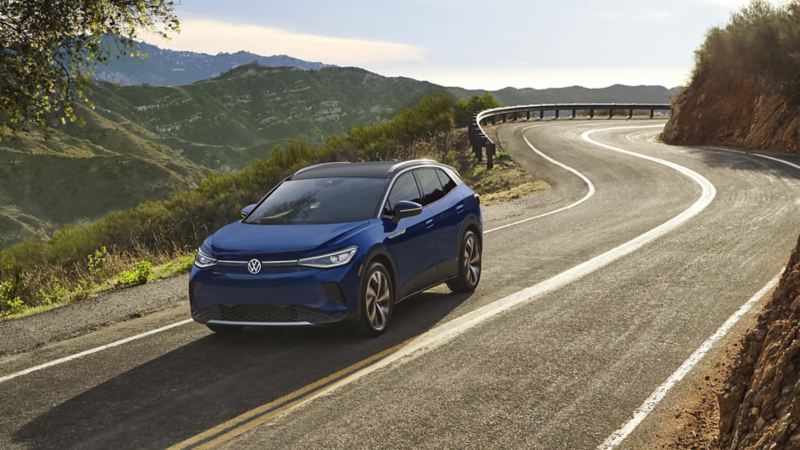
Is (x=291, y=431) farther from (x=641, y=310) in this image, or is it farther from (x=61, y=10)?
(x=61, y=10)

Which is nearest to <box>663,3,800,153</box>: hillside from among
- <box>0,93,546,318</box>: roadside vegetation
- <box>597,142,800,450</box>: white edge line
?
<box>0,93,546,318</box>: roadside vegetation

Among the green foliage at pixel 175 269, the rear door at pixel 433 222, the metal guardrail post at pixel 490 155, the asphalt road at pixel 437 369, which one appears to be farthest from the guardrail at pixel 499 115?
the rear door at pixel 433 222

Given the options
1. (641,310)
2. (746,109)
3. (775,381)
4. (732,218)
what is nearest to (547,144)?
(746,109)

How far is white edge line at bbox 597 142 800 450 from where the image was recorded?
5711 mm

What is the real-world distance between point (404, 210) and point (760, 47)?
3060cm

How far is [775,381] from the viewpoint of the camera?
480 centimetres

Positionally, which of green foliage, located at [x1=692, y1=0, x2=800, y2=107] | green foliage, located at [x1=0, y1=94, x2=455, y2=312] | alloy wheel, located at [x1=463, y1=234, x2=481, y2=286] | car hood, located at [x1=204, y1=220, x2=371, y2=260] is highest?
green foliage, located at [x1=692, y1=0, x2=800, y2=107]

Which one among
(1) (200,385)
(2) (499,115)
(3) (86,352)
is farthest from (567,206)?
(2) (499,115)

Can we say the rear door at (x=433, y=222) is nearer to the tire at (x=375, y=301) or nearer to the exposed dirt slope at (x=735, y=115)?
the tire at (x=375, y=301)

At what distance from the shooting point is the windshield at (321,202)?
867 centimetres

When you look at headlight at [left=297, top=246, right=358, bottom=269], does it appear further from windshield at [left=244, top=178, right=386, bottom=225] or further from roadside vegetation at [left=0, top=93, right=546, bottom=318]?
roadside vegetation at [left=0, top=93, right=546, bottom=318]

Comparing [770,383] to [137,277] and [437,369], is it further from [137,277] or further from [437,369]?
[137,277]

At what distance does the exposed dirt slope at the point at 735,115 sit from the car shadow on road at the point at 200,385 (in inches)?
1009

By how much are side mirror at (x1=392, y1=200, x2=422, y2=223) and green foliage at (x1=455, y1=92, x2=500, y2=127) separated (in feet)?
103
